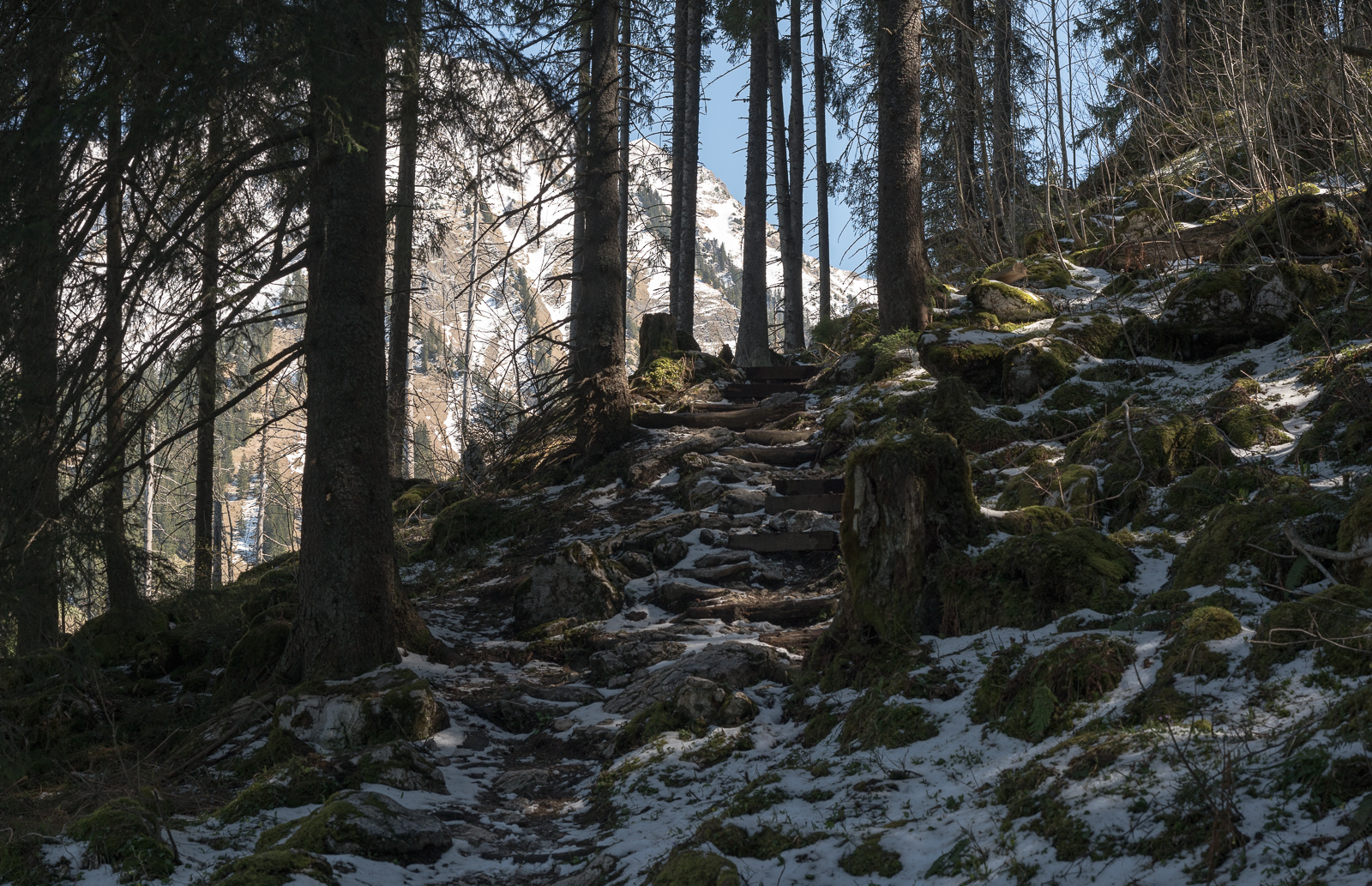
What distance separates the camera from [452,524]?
10.1 m

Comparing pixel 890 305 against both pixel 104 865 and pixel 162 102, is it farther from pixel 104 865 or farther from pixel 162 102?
pixel 104 865

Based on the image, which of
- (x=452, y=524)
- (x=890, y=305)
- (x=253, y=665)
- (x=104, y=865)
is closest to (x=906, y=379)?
(x=890, y=305)

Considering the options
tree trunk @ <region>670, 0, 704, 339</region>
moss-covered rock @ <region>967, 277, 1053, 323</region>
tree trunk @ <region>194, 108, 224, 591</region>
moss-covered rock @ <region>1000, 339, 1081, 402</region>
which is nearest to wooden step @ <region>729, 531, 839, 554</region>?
moss-covered rock @ <region>1000, 339, 1081, 402</region>

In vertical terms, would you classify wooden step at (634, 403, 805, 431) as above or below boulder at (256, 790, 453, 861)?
above

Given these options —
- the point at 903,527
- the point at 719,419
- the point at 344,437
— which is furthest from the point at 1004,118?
the point at 344,437

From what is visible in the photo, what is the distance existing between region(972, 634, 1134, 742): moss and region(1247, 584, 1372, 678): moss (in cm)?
55

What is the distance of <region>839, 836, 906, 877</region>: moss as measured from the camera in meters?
2.99

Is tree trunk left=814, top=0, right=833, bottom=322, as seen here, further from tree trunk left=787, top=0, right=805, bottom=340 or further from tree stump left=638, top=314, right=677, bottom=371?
tree stump left=638, top=314, right=677, bottom=371

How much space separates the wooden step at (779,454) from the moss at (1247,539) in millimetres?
5413

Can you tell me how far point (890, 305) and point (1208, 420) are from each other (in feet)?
17.9

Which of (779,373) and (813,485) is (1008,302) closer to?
(813,485)

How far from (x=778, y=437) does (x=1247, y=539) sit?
6579 millimetres

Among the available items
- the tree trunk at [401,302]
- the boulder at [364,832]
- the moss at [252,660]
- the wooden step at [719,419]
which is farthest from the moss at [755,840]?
the wooden step at [719,419]

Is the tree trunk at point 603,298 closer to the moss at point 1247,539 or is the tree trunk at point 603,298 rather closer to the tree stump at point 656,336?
the tree stump at point 656,336
